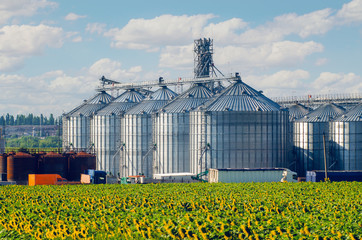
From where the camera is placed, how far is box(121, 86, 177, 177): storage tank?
10325 centimetres

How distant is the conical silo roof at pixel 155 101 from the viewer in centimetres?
10497

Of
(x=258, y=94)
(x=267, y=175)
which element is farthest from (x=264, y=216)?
(x=258, y=94)

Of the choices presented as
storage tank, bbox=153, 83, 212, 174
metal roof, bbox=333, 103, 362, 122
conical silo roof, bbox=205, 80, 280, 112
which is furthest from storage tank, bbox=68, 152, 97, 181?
metal roof, bbox=333, 103, 362, 122

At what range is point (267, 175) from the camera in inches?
3066

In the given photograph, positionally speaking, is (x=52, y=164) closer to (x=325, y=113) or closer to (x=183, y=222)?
(x=325, y=113)

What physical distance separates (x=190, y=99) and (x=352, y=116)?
27.2m

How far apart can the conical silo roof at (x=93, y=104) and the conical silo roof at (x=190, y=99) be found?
2466cm

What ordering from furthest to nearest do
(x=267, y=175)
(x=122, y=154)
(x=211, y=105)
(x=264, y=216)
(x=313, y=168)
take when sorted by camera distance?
(x=122, y=154) < (x=313, y=168) < (x=211, y=105) < (x=267, y=175) < (x=264, y=216)

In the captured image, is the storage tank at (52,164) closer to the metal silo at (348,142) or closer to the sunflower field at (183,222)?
the metal silo at (348,142)

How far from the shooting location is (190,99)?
99.6 meters

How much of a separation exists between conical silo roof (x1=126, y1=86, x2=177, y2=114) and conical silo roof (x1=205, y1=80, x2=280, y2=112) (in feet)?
57.5

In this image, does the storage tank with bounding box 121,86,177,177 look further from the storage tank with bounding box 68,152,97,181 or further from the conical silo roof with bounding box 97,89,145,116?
the storage tank with bounding box 68,152,97,181

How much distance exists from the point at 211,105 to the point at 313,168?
2102cm

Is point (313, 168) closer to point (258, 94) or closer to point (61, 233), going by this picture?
point (258, 94)
